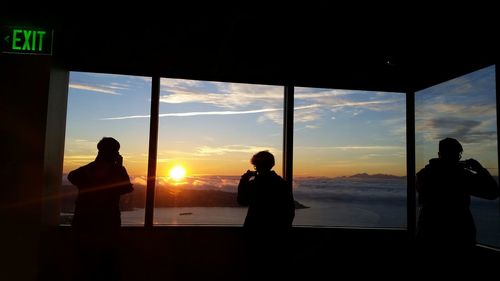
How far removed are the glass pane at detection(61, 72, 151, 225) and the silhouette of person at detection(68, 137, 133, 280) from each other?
2.70ft

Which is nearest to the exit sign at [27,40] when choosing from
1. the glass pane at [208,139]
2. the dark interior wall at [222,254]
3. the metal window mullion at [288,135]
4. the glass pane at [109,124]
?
the glass pane at [109,124]

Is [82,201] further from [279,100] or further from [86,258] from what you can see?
[279,100]

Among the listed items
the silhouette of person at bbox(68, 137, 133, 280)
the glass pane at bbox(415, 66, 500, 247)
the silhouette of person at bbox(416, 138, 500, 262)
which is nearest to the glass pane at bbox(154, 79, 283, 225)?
the silhouette of person at bbox(68, 137, 133, 280)

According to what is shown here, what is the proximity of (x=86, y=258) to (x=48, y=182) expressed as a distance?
3.25 ft

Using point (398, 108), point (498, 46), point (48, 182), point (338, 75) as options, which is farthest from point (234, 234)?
point (498, 46)

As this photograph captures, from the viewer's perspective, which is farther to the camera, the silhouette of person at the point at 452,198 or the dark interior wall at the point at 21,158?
the dark interior wall at the point at 21,158

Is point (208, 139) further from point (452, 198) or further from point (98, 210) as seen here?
point (452, 198)

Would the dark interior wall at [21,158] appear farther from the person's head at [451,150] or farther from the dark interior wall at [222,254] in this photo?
the person's head at [451,150]

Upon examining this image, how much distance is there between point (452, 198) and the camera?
2275 mm

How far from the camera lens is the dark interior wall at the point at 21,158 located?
2508mm

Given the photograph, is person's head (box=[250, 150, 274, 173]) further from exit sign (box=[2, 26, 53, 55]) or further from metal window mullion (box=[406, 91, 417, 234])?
metal window mullion (box=[406, 91, 417, 234])

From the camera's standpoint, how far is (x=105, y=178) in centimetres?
265

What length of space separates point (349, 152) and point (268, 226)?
2.21 m

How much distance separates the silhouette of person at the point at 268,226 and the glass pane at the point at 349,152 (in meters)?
1.76
